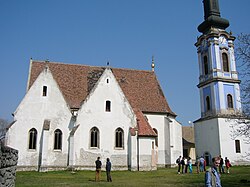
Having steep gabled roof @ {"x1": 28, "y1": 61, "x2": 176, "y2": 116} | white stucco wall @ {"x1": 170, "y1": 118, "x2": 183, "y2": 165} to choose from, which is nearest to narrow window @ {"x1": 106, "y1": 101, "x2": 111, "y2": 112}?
steep gabled roof @ {"x1": 28, "y1": 61, "x2": 176, "y2": 116}

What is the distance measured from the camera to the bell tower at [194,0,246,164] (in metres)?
42.1

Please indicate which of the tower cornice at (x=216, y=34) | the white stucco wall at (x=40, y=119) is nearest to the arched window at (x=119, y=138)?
the white stucco wall at (x=40, y=119)

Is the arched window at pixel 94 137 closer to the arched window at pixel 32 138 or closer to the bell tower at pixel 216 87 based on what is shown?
the arched window at pixel 32 138

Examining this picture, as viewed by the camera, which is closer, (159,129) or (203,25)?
(159,129)

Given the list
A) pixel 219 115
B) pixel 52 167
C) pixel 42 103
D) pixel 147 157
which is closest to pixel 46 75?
pixel 42 103

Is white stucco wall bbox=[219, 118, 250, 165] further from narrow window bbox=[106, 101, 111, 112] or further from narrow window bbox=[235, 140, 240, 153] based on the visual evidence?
narrow window bbox=[106, 101, 111, 112]

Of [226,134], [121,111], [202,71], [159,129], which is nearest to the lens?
[121,111]

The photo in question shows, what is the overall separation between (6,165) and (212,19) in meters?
45.5

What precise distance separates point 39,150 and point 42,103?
18.0 feet

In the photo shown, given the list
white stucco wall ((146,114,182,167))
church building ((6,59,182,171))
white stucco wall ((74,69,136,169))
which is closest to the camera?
church building ((6,59,182,171))

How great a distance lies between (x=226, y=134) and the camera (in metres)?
42.0

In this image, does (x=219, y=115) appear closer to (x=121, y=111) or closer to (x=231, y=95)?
(x=231, y=95)

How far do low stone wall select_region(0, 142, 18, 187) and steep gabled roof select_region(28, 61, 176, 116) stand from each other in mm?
26148

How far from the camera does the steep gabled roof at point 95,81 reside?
36250mm
